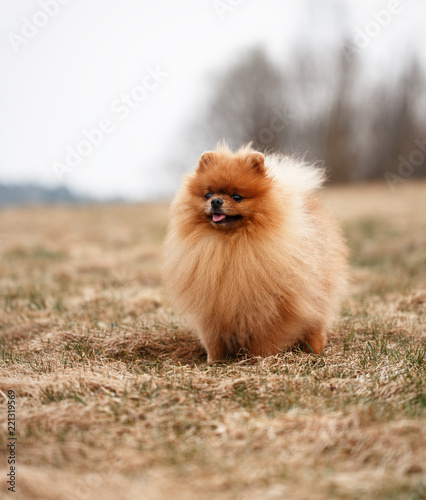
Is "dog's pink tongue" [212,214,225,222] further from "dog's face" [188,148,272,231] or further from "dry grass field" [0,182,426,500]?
"dry grass field" [0,182,426,500]

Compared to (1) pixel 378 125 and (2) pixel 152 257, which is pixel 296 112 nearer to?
(1) pixel 378 125

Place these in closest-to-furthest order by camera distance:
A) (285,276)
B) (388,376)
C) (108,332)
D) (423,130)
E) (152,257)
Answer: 1. (388,376)
2. (285,276)
3. (108,332)
4. (152,257)
5. (423,130)

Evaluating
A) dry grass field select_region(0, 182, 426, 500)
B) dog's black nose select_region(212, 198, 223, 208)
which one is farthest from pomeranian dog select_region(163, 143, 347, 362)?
dry grass field select_region(0, 182, 426, 500)

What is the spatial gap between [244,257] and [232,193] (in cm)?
49

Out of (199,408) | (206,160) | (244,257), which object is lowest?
(199,408)

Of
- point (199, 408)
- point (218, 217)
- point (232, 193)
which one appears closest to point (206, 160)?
point (232, 193)

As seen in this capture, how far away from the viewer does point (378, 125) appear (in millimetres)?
30234

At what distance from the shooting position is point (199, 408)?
9.66 ft

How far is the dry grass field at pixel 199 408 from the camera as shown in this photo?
2.25m

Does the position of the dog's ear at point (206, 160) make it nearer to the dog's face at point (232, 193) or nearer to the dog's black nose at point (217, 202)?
the dog's face at point (232, 193)

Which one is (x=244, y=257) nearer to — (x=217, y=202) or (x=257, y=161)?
(x=217, y=202)

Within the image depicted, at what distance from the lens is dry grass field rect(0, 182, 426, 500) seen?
2.25m

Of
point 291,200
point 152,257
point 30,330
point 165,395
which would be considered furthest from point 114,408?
point 152,257

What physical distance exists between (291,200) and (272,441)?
199 centimetres
